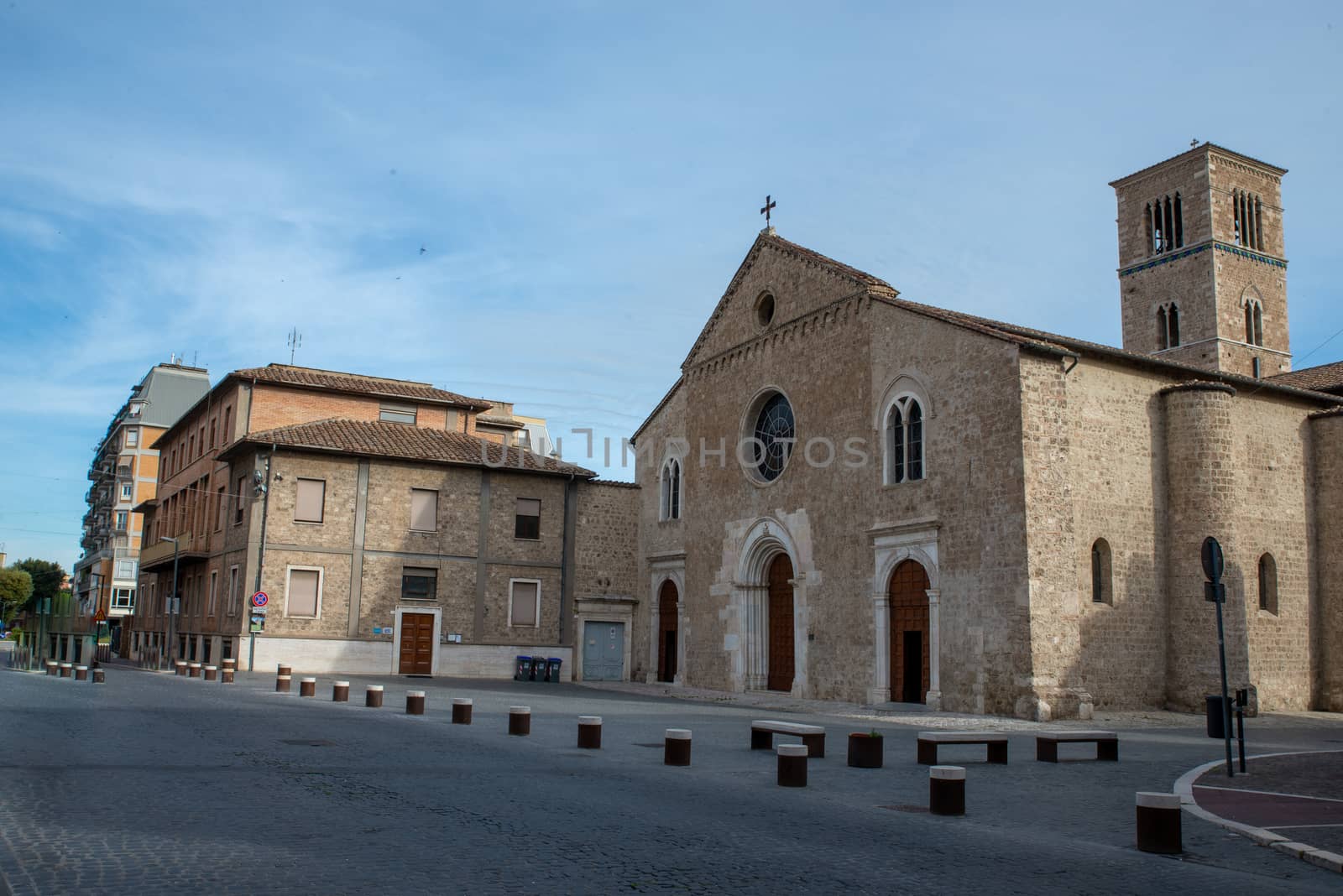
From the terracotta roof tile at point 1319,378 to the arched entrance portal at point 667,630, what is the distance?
63.7 ft

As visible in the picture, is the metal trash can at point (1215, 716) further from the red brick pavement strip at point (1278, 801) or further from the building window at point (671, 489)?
the building window at point (671, 489)

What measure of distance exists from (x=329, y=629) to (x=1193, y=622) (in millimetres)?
23717

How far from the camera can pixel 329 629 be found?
32.2 metres

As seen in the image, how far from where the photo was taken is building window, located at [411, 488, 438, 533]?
34.2m

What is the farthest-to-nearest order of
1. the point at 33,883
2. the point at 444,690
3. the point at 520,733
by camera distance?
the point at 444,690 → the point at 520,733 → the point at 33,883

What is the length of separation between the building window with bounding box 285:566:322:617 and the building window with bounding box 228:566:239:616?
6.84 feet

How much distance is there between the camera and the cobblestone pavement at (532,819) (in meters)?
6.36

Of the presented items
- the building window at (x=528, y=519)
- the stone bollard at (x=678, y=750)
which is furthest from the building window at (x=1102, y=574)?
the building window at (x=528, y=519)

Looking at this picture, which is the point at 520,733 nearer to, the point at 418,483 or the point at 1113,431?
the point at 1113,431

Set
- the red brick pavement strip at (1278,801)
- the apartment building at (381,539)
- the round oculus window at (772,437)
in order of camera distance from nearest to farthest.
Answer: the red brick pavement strip at (1278,801)
the round oculus window at (772,437)
the apartment building at (381,539)

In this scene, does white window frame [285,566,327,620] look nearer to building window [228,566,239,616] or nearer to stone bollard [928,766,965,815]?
building window [228,566,239,616]

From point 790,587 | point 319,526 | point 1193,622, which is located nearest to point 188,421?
point 319,526

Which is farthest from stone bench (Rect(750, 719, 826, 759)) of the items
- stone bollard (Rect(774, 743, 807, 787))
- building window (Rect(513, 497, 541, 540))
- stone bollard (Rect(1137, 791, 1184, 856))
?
building window (Rect(513, 497, 541, 540))

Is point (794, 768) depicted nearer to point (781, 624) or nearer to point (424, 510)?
point (781, 624)
